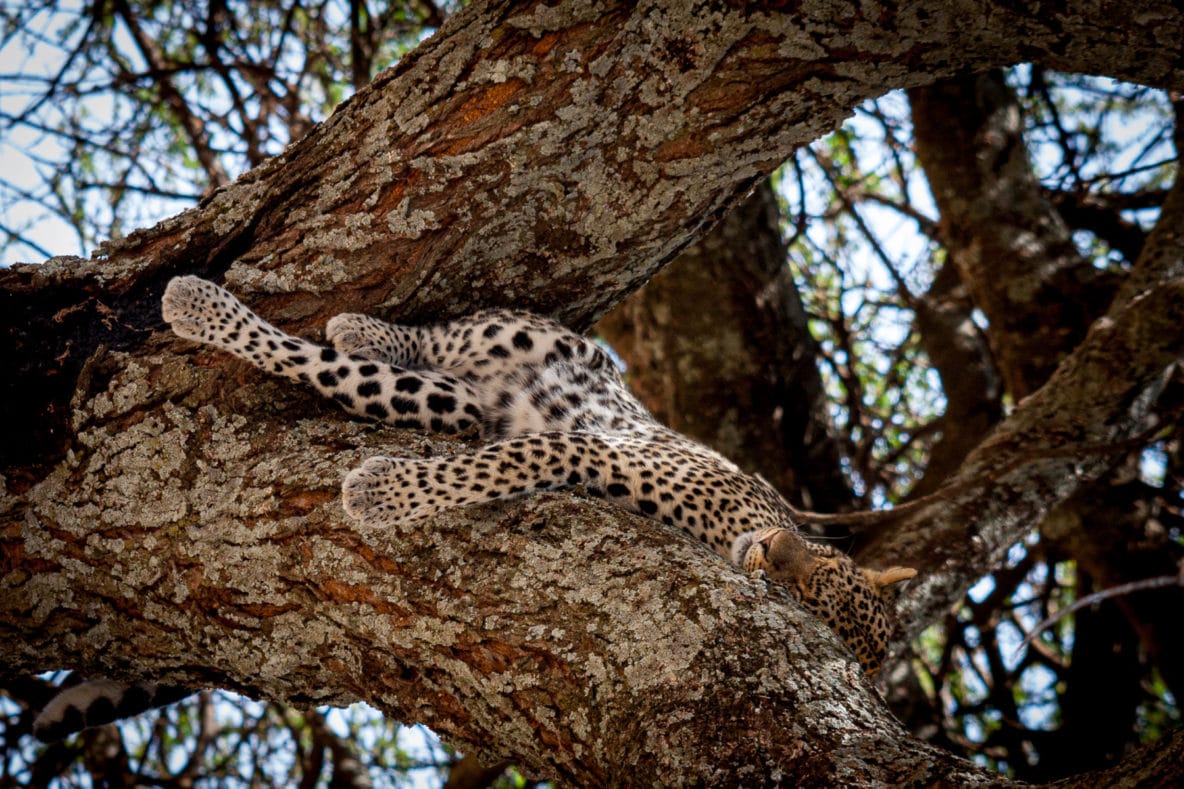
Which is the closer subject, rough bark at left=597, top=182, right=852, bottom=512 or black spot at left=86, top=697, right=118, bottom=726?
black spot at left=86, top=697, right=118, bottom=726

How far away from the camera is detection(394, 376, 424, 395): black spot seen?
13.3 ft

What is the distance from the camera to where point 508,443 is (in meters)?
3.79

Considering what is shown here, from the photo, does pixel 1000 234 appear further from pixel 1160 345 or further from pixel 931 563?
pixel 931 563

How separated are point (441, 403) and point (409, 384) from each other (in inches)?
8.4

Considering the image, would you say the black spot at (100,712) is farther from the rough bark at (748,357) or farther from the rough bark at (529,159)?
the rough bark at (748,357)

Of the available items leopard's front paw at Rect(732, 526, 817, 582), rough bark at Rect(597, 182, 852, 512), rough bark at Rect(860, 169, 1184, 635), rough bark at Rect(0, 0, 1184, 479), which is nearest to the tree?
rough bark at Rect(0, 0, 1184, 479)

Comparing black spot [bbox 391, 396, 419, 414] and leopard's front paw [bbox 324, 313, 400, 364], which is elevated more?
leopard's front paw [bbox 324, 313, 400, 364]

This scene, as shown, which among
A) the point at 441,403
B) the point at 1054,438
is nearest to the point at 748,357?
the point at 1054,438

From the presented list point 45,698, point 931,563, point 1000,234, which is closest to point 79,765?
point 45,698

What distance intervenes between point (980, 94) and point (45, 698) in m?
6.88

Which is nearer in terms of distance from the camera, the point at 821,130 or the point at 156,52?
the point at 821,130

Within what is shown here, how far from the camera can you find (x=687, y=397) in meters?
7.05

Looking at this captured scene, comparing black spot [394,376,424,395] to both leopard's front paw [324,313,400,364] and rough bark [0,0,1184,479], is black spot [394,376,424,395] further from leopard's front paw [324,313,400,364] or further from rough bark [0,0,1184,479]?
rough bark [0,0,1184,479]

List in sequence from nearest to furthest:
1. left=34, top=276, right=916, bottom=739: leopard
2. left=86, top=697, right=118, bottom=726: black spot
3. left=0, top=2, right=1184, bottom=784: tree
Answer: left=0, top=2, right=1184, bottom=784: tree → left=34, top=276, right=916, bottom=739: leopard → left=86, top=697, right=118, bottom=726: black spot
